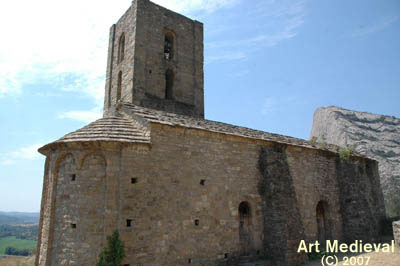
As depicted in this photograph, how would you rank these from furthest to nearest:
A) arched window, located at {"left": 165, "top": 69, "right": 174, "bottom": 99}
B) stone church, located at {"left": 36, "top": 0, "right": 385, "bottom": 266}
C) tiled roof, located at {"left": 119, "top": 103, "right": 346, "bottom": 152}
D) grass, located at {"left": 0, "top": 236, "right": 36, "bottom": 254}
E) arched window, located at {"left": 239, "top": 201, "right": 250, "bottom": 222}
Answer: grass, located at {"left": 0, "top": 236, "right": 36, "bottom": 254}, arched window, located at {"left": 165, "top": 69, "right": 174, "bottom": 99}, arched window, located at {"left": 239, "top": 201, "right": 250, "bottom": 222}, tiled roof, located at {"left": 119, "top": 103, "right": 346, "bottom": 152}, stone church, located at {"left": 36, "top": 0, "right": 385, "bottom": 266}

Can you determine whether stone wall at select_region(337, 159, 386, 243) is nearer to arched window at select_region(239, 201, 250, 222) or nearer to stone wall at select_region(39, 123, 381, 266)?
stone wall at select_region(39, 123, 381, 266)

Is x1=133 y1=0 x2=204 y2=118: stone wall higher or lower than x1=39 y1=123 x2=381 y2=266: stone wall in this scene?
higher

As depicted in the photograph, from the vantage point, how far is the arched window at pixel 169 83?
1605 cm

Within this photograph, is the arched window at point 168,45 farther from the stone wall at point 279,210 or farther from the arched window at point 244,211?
the arched window at point 244,211

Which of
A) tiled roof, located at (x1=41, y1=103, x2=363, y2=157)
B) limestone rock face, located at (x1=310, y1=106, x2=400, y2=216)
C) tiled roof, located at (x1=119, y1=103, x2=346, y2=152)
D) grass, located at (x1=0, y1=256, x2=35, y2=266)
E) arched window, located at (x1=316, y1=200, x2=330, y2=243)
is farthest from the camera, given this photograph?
limestone rock face, located at (x1=310, y1=106, x2=400, y2=216)

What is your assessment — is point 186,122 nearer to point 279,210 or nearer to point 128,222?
point 128,222

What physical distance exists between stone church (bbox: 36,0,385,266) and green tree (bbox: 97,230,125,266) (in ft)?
0.67

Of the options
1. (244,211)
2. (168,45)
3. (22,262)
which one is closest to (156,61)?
(168,45)

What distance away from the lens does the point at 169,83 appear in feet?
53.2

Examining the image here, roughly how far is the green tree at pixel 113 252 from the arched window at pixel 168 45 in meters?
11.3

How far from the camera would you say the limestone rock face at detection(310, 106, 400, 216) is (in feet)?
113

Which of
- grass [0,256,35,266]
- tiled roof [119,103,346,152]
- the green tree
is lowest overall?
grass [0,256,35,266]

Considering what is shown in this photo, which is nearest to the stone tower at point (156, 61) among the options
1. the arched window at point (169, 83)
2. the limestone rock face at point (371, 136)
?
the arched window at point (169, 83)

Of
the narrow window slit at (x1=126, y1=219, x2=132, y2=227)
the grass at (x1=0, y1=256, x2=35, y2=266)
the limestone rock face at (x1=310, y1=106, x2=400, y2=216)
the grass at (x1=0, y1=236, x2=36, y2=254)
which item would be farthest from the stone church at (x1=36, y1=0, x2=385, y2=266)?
the grass at (x1=0, y1=236, x2=36, y2=254)
